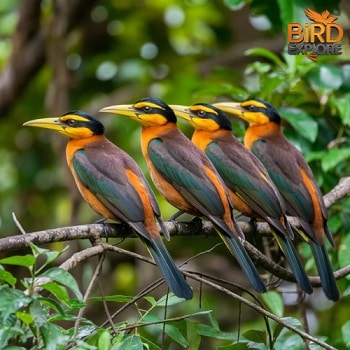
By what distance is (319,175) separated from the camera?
5.43 meters

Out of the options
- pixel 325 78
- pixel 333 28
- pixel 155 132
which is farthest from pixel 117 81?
pixel 155 132

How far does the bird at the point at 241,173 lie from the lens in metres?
4.36

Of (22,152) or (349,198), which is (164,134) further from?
(22,152)

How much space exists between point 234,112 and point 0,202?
3.89 m

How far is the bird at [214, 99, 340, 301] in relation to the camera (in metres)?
4.50

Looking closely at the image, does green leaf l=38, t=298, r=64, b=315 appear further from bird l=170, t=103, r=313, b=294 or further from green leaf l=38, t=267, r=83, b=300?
bird l=170, t=103, r=313, b=294

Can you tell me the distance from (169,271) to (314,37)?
2.92 meters

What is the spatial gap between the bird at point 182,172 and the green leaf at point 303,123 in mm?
939

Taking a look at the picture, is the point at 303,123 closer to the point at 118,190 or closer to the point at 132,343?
the point at 118,190

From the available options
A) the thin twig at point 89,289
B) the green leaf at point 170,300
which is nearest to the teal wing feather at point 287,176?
the green leaf at point 170,300

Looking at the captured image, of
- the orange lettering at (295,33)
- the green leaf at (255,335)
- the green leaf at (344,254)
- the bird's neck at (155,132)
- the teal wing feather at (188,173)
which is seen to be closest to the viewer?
the green leaf at (255,335)

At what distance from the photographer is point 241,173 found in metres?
4.57

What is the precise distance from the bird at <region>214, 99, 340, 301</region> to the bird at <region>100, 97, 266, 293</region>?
0.50 metres

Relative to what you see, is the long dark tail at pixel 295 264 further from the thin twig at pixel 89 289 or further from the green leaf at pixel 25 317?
the green leaf at pixel 25 317
